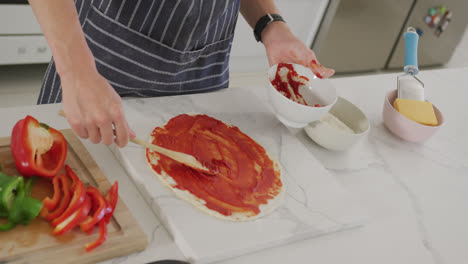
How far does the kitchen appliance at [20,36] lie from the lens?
209 cm

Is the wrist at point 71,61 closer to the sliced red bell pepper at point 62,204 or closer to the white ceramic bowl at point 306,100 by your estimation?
the sliced red bell pepper at point 62,204

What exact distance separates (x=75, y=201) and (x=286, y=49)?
711mm

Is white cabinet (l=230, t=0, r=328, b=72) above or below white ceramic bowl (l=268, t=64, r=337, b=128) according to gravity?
below

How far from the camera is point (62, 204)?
0.76 m

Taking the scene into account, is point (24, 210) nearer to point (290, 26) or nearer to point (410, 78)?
point (410, 78)

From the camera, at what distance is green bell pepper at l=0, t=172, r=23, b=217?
710mm

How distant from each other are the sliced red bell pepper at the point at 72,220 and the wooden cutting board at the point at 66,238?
0.04ft

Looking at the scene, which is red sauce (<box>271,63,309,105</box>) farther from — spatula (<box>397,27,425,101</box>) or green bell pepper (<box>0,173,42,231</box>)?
green bell pepper (<box>0,173,42,231</box>)

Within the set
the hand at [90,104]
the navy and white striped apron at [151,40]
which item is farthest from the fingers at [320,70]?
the hand at [90,104]

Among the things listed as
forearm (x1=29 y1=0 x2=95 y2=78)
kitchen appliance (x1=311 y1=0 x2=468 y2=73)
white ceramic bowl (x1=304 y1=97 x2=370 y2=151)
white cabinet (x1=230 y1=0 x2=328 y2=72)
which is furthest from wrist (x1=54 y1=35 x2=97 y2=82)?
kitchen appliance (x1=311 y1=0 x2=468 y2=73)

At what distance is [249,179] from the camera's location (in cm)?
97

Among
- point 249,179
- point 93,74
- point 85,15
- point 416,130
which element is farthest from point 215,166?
point 416,130

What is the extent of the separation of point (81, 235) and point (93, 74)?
10.9 inches

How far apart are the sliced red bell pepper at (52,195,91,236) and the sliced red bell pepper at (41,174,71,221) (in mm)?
22
